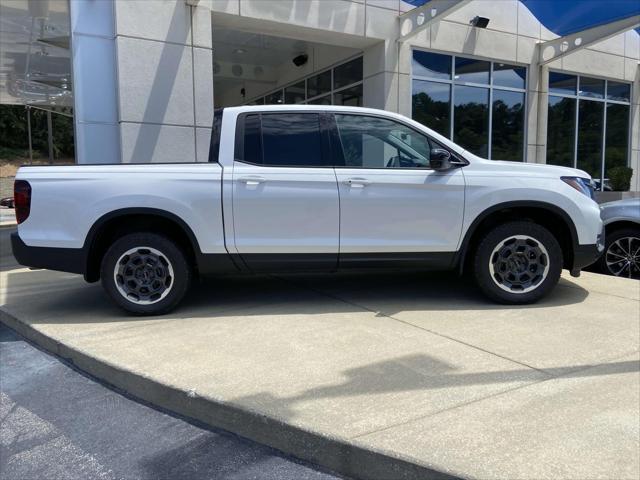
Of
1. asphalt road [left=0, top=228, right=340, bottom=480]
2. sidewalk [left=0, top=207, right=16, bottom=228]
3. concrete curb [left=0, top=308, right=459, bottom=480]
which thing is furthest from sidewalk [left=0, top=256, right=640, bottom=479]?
sidewalk [left=0, top=207, right=16, bottom=228]

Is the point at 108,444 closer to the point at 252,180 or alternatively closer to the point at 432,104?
the point at 252,180

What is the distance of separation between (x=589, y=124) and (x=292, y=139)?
13925mm

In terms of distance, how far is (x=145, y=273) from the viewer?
5023 mm

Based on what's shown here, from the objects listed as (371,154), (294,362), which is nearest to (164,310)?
(294,362)

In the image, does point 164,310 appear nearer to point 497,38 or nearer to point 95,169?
point 95,169

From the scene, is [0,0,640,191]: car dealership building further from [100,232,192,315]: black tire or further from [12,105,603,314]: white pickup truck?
[100,232,192,315]: black tire

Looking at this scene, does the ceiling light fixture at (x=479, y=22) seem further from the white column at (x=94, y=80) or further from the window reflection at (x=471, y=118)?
the white column at (x=94, y=80)

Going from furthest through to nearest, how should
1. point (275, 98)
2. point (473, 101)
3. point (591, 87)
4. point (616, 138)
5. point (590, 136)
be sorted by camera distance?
point (275, 98) → point (616, 138) → point (590, 136) → point (591, 87) → point (473, 101)

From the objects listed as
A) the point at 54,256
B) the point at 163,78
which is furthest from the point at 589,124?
the point at 54,256

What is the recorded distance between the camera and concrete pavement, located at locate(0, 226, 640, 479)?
276 cm

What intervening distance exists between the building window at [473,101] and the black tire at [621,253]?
677cm

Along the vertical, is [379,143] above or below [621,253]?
above

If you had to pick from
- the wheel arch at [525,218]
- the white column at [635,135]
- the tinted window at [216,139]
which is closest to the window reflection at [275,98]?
the white column at [635,135]

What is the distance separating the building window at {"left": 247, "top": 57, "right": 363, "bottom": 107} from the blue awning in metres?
2.12
